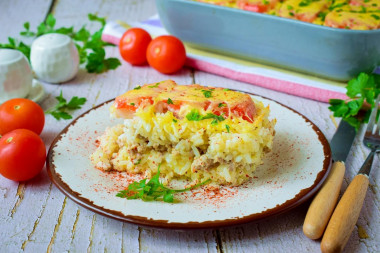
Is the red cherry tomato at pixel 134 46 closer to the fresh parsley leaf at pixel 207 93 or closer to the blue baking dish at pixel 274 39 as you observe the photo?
the blue baking dish at pixel 274 39

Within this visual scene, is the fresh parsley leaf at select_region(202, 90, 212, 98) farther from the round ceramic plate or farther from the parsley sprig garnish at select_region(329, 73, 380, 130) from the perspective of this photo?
the parsley sprig garnish at select_region(329, 73, 380, 130)

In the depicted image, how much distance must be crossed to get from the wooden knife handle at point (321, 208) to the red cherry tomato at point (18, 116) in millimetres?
1820

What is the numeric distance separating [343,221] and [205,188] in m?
0.73

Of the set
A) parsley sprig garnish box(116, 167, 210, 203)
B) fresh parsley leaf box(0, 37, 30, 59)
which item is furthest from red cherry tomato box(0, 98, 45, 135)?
fresh parsley leaf box(0, 37, 30, 59)

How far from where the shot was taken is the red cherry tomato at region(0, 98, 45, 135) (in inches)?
122

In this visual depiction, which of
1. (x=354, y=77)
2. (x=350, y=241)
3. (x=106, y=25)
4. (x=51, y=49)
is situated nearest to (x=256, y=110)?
(x=350, y=241)

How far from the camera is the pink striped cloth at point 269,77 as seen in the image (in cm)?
378

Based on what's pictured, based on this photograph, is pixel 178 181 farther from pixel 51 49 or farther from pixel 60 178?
pixel 51 49

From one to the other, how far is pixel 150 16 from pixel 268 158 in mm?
3134

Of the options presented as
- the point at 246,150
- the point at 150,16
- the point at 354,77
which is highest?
the point at 246,150

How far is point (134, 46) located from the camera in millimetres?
4316

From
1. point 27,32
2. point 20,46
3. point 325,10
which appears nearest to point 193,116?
point 325,10

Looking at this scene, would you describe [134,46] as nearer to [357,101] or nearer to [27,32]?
[27,32]

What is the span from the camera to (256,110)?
2.70 metres
